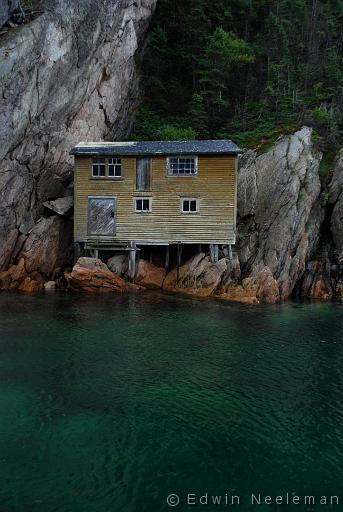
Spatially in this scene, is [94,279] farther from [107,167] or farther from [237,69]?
[237,69]

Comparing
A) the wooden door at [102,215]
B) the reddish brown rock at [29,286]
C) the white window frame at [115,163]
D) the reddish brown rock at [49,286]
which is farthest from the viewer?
the wooden door at [102,215]

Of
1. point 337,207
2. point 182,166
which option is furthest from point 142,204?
point 337,207

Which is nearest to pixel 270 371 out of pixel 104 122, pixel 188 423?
pixel 188 423

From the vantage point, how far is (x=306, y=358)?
18891mm

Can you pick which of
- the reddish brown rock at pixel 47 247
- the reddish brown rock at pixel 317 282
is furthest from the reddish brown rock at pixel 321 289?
the reddish brown rock at pixel 47 247

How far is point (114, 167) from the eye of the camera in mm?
36625

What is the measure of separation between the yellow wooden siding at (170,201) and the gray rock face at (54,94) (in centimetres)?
444

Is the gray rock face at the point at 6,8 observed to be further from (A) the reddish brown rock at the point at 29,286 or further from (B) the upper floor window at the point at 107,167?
(A) the reddish brown rock at the point at 29,286

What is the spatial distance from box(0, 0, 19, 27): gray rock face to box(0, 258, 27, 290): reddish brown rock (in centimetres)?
2006

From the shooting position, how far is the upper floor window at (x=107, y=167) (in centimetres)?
3656

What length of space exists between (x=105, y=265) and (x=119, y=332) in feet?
45.5

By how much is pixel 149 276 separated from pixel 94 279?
4.69 metres

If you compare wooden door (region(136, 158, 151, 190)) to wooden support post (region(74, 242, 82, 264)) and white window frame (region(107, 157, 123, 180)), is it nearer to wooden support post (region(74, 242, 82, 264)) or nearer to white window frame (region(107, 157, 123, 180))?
white window frame (region(107, 157, 123, 180))

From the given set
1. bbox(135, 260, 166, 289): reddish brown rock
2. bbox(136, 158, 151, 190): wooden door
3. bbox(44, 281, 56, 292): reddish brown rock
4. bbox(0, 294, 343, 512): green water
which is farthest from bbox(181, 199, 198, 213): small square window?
bbox(0, 294, 343, 512): green water
